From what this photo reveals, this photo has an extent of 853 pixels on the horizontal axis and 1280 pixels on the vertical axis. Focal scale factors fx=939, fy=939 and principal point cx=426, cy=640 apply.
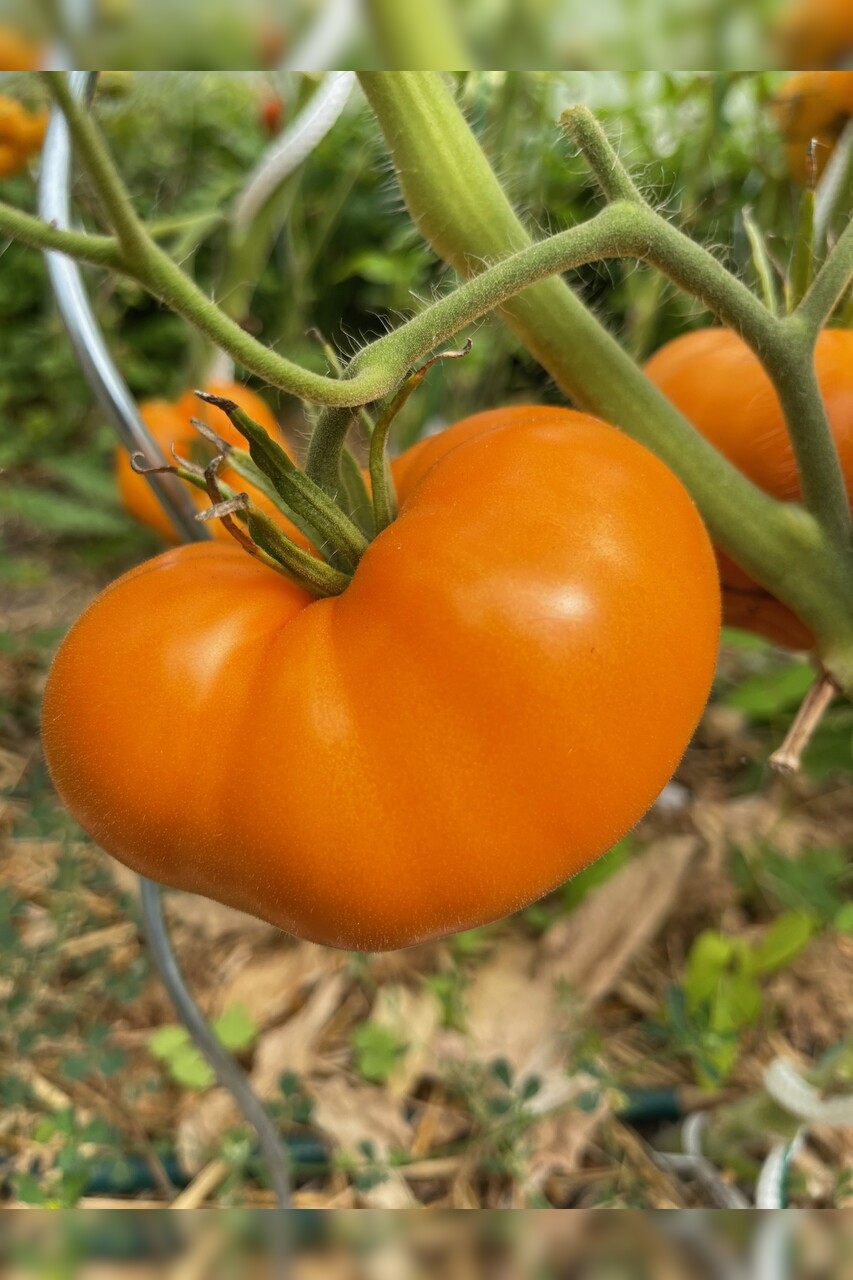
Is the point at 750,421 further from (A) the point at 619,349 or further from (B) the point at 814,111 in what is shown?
(B) the point at 814,111

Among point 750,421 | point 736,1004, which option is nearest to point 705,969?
point 736,1004

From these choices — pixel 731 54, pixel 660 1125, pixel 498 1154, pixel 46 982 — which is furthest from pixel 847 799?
pixel 731 54

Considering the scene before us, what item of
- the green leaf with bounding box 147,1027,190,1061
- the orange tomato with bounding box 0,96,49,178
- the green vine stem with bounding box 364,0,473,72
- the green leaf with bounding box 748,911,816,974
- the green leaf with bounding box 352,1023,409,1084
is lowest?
the green leaf with bounding box 748,911,816,974

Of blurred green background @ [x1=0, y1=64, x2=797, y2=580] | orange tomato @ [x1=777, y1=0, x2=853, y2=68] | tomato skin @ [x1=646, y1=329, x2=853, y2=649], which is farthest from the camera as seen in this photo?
blurred green background @ [x1=0, y1=64, x2=797, y2=580]

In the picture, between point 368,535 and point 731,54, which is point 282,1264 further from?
point 731,54

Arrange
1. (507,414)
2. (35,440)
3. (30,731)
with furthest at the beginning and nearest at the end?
(35,440) < (30,731) < (507,414)

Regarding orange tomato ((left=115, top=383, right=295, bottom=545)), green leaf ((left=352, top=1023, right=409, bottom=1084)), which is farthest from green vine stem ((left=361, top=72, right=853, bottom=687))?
green leaf ((left=352, top=1023, right=409, bottom=1084))

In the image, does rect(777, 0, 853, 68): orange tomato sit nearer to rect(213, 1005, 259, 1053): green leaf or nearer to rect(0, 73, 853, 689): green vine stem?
rect(0, 73, 853, 689): green vine stem
